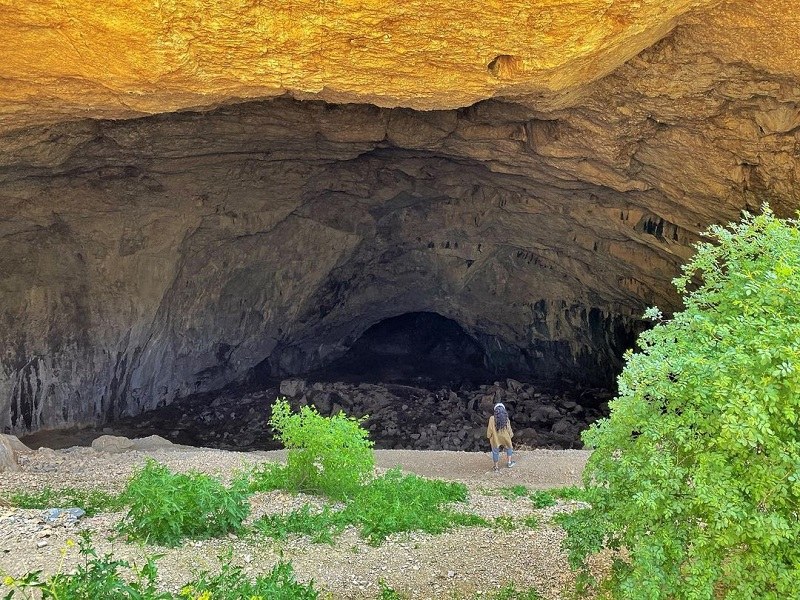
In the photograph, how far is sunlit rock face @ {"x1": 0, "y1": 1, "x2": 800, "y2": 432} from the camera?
9289mm

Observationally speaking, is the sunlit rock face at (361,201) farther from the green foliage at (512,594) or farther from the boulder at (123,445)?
the green foliage at (512,594)

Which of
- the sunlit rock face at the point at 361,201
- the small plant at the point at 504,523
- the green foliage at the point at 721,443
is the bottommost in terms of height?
the small plant at the point at 504,523

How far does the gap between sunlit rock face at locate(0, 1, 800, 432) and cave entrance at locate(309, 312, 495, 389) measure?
198cm

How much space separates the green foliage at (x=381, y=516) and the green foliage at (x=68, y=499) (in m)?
2.13

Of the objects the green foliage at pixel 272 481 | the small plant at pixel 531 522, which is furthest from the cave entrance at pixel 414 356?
the small plant at pixel 531 522

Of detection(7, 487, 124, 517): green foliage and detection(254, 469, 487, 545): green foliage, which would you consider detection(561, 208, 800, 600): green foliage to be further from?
detection(7, 487, 124, 517): green foliage

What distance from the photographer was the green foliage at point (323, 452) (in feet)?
28.5

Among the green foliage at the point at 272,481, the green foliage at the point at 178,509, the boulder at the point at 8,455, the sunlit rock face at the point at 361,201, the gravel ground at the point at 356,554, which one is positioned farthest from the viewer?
the boulder at the point at 8,455

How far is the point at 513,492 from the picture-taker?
34.4ft

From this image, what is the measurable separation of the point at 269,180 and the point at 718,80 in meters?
11.9

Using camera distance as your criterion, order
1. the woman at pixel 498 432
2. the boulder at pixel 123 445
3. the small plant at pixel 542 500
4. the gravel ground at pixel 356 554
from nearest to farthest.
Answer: the gravel ground at pixel 356 554 → the small plant at pixel 542 500 → the woman at pixel 498 432 → the boulder at pixel 123 445

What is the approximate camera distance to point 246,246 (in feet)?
70.3

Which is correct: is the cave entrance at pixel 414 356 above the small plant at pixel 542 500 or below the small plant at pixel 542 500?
above

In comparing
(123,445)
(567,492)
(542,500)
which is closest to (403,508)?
(542,500)
